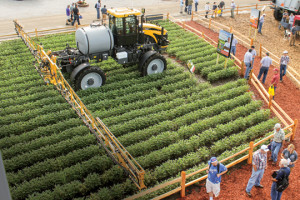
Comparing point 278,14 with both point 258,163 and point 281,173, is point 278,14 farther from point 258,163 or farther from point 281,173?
point 281,173

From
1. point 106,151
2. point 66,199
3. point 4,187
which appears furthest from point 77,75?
point 4,187

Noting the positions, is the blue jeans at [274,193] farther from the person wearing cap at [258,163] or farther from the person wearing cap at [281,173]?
the person wearing cap at [258,163]

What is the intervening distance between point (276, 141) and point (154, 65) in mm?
8108

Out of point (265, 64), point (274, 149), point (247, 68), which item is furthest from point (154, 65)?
point (274, 149)

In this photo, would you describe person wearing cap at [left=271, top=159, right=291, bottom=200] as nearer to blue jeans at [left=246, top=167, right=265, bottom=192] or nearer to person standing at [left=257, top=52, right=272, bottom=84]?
blue jeans at [left=246, top=167, right=265, bottom=192]

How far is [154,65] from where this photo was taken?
53.9ft

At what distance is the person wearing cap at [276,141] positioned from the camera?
10289 millimetres

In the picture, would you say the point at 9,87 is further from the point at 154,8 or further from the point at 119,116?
the point at 154,8

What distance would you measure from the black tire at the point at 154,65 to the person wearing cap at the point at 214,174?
852 cm

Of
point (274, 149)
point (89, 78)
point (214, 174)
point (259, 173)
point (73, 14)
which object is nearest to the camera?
point (214, 174)

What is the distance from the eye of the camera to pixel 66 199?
9.22 metres

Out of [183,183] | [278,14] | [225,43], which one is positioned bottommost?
[183,183]

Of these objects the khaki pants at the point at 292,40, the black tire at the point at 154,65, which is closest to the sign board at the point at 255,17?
the khaki pants at the point at 292,40

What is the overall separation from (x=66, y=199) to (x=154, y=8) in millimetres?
26628
